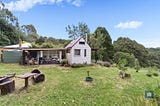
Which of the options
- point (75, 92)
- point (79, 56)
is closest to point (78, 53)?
point (79, 56)

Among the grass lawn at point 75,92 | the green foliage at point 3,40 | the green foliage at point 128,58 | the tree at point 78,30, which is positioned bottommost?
the grass lawn at point 75,92

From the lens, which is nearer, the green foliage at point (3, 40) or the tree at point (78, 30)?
the tree at point (78, 30)

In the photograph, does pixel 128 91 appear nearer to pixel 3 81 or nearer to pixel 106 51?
pixel 3 81

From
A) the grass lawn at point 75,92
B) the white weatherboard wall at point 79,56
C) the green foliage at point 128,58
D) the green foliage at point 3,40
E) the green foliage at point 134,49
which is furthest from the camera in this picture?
the green foliage at point 134,49

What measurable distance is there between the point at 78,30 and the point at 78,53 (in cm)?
1347

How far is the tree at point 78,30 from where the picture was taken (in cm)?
3338

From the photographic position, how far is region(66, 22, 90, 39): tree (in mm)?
33375

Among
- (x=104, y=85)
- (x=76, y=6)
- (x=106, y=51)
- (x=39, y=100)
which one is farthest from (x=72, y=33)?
(x=39, y=100)

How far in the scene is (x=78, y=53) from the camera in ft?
69.1

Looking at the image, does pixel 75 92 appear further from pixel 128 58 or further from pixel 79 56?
pixel 128 58

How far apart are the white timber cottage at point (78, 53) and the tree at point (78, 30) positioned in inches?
464

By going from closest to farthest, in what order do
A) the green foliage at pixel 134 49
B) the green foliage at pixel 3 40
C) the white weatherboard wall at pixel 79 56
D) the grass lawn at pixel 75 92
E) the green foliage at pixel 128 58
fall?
the grass lawn at pixel 75 92 < the white weatherboard wall at pixel 79 56 < the green foliage at pixel 128 58 < the green foliage at pixel 3 40 < the green foliage at pixel 134 49

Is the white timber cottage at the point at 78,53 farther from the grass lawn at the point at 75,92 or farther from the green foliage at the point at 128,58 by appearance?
the green foliage at the point at 128,58

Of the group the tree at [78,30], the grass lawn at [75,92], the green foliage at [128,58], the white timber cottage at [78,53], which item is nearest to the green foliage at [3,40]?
the tree at [78,30]
